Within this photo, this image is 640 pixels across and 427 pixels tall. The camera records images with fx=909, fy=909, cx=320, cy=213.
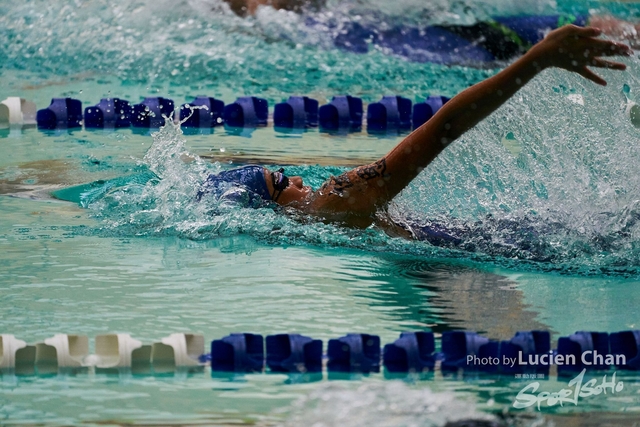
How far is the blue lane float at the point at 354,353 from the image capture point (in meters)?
2.28

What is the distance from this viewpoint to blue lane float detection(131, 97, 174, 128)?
17.5 ft

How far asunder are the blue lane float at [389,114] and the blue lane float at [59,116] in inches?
68.3

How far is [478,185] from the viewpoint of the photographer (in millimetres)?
3354

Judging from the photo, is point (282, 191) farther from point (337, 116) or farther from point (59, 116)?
point (59, 116)

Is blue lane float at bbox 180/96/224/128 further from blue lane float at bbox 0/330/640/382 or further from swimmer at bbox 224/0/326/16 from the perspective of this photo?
blue lane float at bbox 0/330/640/382

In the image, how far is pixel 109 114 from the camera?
5328 mm

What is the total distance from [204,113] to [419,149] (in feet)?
8.94

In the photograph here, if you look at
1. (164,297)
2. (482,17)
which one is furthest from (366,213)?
(482,17)

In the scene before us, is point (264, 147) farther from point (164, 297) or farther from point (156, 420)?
point (156, 420)

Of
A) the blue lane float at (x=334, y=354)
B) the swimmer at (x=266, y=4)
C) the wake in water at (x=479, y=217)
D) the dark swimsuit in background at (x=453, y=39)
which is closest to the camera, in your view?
the blue lane float at (x=334, y=354)

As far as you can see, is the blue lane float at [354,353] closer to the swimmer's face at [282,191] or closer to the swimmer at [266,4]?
the swimmer's face at [282,191]

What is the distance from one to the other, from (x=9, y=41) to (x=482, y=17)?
4.18 m

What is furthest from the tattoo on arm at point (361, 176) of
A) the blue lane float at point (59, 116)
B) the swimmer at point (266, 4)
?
the swimmer at point (266, 4)

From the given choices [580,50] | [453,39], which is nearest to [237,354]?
[580,50]
